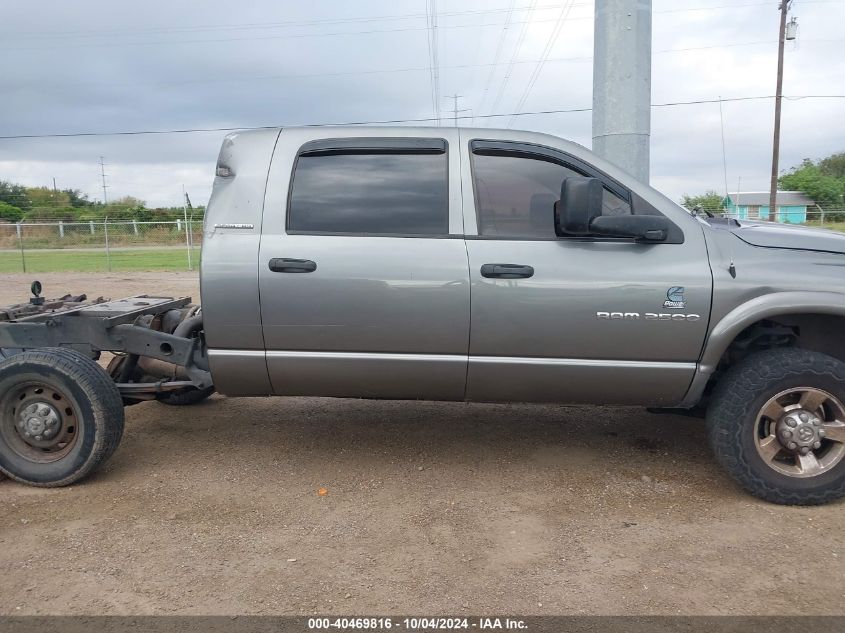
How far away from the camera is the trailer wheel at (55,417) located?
12.6ft

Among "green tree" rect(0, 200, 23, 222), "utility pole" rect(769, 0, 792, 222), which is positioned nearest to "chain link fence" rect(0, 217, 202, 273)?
"utility pole" rect(769, 0, 792, 222)

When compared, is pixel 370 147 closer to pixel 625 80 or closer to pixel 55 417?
pixel 55 417

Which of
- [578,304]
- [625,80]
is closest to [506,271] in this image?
[578,304]

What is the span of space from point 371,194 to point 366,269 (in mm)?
480

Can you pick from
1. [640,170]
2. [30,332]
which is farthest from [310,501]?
[640,170]

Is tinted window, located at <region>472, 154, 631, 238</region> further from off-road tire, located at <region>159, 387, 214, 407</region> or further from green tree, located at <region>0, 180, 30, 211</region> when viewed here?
green tree, located at <region>0, 180, 30, 211</region>

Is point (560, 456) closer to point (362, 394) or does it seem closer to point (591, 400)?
point (591, 400)

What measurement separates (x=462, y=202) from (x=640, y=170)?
3.32 metres

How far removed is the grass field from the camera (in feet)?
74.9

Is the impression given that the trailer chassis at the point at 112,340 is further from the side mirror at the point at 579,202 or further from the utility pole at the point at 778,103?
the utility pole at the point at 778,103

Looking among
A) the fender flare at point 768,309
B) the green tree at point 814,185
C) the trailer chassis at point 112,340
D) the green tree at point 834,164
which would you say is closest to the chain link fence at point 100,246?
the trailer chassis at point 112,340

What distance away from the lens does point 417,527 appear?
3.42 m

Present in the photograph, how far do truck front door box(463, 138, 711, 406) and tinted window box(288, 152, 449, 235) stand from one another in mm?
228

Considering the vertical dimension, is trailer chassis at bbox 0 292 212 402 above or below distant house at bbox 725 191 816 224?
below
